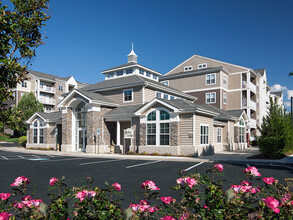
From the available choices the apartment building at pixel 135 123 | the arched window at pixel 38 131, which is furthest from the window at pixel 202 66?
the arched window at pixel 38 131

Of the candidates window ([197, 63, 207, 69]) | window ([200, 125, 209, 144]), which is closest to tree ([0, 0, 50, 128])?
window ([200, 125, 209, 144])

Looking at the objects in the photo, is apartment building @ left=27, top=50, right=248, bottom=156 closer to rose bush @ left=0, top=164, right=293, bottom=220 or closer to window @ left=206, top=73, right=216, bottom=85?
window @ left=206, top=73, right=216, bottom=85

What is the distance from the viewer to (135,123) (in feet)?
76.7

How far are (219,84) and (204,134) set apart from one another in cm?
1625

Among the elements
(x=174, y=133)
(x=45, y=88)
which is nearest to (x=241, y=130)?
(x=174, y=133)

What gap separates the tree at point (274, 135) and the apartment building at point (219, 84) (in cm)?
1496

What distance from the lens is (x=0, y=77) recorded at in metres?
3.57

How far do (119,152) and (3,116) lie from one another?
21480 mm

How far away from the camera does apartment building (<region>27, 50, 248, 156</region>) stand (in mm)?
20891

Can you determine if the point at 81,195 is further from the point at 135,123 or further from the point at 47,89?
the point at 47,89

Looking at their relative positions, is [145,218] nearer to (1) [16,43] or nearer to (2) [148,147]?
(1) [16,43]

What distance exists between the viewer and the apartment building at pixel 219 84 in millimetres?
36875

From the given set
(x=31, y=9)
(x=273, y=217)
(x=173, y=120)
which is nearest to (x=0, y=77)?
(x=31, y=9)

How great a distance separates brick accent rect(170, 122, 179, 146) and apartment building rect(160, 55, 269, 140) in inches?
697
